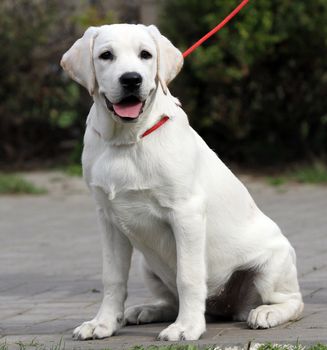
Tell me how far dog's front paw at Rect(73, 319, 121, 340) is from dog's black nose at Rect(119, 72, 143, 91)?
117 cm

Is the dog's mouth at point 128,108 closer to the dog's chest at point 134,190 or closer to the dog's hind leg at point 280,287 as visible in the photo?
the dog's chest at point 134,190

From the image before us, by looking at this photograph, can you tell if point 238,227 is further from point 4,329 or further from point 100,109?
point 4,329

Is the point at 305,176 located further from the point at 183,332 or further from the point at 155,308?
the point at 183,332

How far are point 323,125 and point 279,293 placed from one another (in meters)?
7.14

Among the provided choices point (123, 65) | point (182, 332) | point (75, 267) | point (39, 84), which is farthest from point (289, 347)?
point (39, 84)

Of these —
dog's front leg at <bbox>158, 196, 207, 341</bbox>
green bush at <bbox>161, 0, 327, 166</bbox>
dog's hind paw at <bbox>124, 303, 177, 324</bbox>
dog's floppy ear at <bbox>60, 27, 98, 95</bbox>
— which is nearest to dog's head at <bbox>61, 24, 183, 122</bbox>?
dog's floppy ear at <bbox>60, 27, 98, 95</bbox>

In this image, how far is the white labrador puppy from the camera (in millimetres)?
4816

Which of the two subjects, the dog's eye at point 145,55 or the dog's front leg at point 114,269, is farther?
the dog's front leg at point 114,269

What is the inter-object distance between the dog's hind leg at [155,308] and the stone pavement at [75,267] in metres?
0.09

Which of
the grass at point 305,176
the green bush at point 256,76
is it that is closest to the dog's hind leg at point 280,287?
the grass at point 305,176

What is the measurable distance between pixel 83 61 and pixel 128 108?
0.34 metres

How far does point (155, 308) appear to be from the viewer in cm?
540

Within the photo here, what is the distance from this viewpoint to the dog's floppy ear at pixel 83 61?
4895 millimetres

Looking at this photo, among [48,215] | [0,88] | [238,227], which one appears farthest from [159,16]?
[238,227]
